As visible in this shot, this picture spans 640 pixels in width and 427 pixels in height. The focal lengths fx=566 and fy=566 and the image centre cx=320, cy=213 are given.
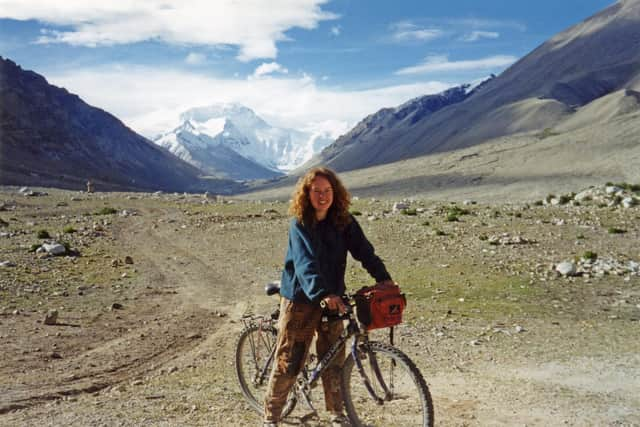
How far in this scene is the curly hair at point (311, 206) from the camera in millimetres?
6266

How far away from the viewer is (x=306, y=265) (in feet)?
19.7

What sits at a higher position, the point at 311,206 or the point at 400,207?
the point at 311,206

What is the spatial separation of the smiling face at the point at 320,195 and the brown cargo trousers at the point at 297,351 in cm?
110

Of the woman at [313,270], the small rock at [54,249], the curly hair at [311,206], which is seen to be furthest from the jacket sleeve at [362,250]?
the small rock at [54,249]

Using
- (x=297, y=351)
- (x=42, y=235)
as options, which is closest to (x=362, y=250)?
(x=297, y=351)

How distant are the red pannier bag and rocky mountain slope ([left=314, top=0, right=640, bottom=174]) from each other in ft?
392

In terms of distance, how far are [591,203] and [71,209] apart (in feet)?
110

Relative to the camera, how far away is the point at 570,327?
11828mm

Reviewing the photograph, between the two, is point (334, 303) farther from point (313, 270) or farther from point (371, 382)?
point (371, 382)

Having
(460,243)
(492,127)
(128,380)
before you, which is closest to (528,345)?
(128,380)

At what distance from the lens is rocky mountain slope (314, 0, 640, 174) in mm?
133800

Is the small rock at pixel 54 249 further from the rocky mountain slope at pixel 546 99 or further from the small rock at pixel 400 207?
the rocky mountain slope at pixel 546 99

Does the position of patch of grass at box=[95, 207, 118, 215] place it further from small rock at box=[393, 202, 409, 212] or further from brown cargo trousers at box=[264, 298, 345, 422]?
brown cargo trousers at box=[264, 298, 345, 422]

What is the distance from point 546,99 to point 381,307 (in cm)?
15606
